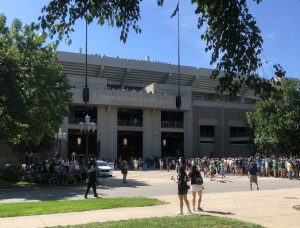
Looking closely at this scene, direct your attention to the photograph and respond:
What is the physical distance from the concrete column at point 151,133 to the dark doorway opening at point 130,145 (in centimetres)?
129

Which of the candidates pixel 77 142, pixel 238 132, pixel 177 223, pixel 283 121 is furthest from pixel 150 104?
pixel 177 223

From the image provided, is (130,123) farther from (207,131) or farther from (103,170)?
(103,170)

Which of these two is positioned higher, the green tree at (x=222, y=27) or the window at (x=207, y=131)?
the window at (x=207, y=131)

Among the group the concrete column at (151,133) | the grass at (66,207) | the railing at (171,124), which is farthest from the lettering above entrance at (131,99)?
the grass at (66,207)

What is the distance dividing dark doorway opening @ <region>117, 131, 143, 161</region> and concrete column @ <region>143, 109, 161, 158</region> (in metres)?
1.29

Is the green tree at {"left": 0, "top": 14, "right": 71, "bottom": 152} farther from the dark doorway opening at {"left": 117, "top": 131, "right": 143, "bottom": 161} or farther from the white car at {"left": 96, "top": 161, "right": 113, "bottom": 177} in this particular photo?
the dark doorway opening at {"left": 117, "top": 131, "right": 143, "bottom": 161}

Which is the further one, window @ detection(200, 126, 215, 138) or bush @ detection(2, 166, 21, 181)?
window @ detection(200, 126, 215, 138)

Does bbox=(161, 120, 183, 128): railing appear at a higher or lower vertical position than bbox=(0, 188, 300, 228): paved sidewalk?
higher

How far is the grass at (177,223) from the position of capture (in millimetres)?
11016

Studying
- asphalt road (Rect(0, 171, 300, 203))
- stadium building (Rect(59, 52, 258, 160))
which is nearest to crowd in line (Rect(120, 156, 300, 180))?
Result: asphalt road (Rect(0, 171, 300, 203))

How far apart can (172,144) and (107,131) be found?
11.0 m

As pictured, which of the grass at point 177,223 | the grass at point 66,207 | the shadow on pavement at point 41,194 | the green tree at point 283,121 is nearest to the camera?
the grass at point 177,223

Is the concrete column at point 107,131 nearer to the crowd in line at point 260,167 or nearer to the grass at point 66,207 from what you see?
the crowd in line at point 260,167

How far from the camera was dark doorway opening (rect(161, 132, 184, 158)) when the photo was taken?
6731 cm
